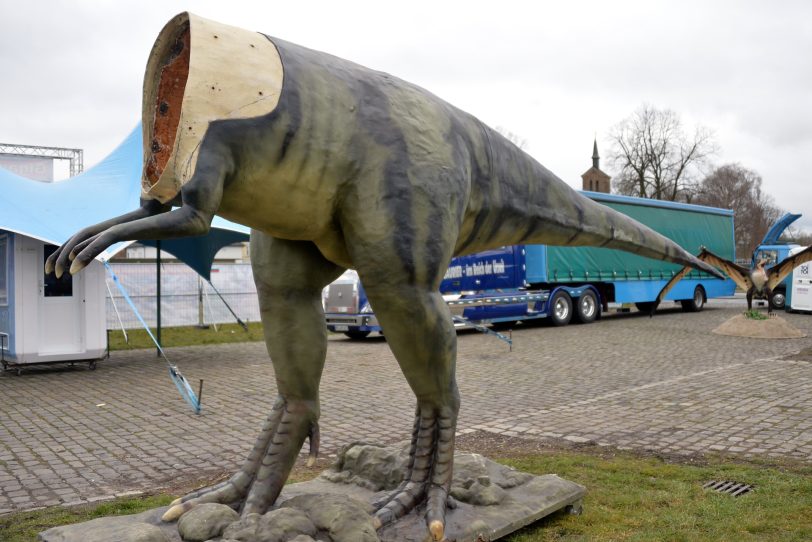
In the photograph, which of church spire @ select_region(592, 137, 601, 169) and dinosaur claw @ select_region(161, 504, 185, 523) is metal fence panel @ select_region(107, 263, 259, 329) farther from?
church spire @ select_region(592, 137, 601, 169)

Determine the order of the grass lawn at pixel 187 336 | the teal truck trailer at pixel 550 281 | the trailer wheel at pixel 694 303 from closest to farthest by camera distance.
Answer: the grass lawn at pixel 187 336 < the teal truck trailer at pixel 550 281 < the trailer wheel at pixel 694 303

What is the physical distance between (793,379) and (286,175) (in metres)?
8.04

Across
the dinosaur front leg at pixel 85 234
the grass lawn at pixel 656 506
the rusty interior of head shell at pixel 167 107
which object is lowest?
the grass lawn at pixel 656 506

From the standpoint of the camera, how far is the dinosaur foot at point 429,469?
2963 millimetres

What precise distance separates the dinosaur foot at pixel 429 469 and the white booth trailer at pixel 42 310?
26.0ft

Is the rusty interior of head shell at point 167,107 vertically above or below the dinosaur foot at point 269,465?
above

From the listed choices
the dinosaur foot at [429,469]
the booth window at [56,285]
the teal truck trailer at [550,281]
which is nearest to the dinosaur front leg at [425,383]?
the dinosaur foot at [429,469]

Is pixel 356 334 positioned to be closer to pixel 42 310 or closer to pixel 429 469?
pixel 42 310

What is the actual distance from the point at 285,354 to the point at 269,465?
18.6 inches

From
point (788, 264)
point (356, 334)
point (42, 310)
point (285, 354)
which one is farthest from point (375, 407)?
point (356, 334)

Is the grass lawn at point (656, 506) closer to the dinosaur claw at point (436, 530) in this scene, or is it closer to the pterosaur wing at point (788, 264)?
the dinosaur claw at point (436, 530)

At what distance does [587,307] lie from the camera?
668 inches

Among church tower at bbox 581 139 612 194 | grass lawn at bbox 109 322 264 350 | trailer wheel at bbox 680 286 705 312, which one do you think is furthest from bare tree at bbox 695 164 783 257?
grass lawn at bbox 109 322 264 350

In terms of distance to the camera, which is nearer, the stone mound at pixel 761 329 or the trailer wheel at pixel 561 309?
the stone mound at pixel 761 329
